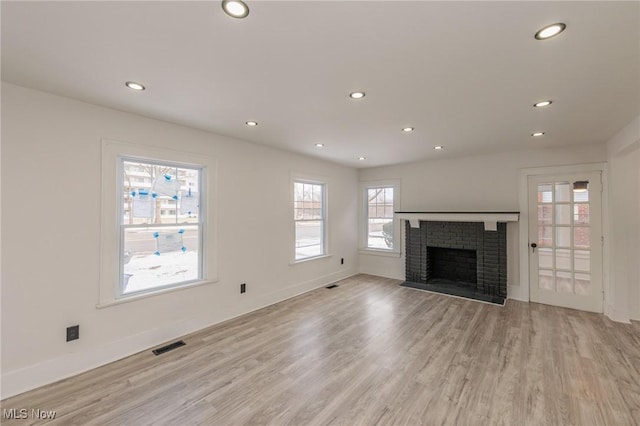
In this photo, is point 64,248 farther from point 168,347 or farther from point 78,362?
point 168,347

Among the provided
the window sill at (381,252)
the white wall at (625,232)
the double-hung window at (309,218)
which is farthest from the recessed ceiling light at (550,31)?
the window sill at (381,252)

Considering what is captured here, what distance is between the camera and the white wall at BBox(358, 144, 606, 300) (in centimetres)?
426

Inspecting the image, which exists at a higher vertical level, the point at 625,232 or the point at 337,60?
the point at 337,60

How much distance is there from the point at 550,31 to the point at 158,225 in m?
3.68

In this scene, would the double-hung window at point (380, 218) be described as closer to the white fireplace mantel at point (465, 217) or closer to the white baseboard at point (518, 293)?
the white fireplace mantel at point (465, 217)

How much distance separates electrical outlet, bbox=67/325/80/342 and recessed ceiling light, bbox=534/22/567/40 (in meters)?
4.13

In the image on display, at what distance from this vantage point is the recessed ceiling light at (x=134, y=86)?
216 centimetres

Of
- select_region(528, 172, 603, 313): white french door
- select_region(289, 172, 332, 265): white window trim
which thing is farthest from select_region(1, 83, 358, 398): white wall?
select_region(528, 172, 603, 313): white french door

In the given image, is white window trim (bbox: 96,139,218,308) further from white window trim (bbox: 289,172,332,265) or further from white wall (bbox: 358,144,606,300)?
white wall (bbox: 358,144,606,300)

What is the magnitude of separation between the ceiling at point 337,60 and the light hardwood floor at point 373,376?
8.05 ft

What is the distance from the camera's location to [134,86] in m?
2.21

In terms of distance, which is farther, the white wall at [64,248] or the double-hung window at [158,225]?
the double-hung window at [158,225]

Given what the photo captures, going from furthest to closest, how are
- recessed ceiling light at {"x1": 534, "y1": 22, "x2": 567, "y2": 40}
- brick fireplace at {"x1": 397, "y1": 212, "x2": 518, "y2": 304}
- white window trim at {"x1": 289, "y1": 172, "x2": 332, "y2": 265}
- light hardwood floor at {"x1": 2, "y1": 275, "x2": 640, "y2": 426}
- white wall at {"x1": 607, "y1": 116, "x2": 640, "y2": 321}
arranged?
white window trim at {"x1": 289, "y1": 172, "x2": 332, "y2": 265} → brick fireplace at {"x1": 397, "y1": 212, "x2": 518, "y2": 304} → white wall at {"x1": 607, "y1": 116, "x2": 640, "y2": 321} → light hardwood floor at {"x1": 2, "y1": 275, "x2": 640, "y2": 426} → recessed ceiling light at {"x1": 534, "y1": 22, "x2": 567, "y2": 40}

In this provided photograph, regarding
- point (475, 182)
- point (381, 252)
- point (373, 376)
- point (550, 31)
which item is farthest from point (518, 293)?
point (550, 31)
